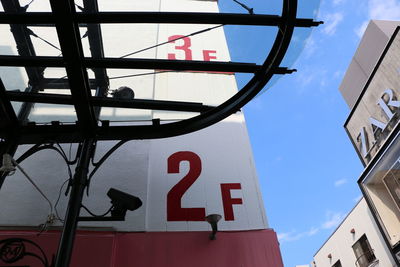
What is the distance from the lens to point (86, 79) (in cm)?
354

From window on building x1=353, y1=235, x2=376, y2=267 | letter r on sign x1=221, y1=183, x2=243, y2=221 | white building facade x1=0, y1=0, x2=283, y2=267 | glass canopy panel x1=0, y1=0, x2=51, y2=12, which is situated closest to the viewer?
glass canopy panel x1=0, y1=0, x2=51, y2=12

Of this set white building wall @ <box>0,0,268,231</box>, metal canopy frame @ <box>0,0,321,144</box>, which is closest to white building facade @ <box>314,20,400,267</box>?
white building wall @ <box>0,0,268,231</box>

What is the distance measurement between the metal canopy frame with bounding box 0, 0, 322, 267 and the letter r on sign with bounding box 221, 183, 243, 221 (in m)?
1.59

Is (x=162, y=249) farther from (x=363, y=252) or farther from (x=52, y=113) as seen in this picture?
(x=363, y=252)

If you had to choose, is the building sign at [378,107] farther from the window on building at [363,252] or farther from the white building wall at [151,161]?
the white building wall at [151,161]

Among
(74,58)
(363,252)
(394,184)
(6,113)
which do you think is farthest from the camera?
(363,252)

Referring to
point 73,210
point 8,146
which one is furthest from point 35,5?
point 73,210

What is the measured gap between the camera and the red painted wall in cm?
409

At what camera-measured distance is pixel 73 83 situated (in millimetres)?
3441

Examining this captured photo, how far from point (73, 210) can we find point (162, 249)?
157cm

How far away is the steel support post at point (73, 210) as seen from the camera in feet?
9.76

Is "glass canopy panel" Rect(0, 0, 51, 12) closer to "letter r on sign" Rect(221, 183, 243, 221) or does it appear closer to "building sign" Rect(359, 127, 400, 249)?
"letter r on sign" Rect(221, 183, 243, 221)

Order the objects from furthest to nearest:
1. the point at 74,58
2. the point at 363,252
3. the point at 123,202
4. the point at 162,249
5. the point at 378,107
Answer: the point at 363,252 < the point at 378,107 < the point at 162,249 < the point at 123,202 < the point at 74,58

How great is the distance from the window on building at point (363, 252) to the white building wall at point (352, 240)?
287 millimetres
